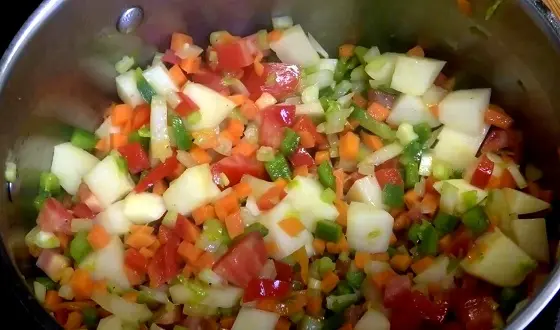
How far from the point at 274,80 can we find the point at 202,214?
0.37 m

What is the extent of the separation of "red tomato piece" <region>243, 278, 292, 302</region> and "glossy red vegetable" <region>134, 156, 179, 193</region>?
1.04 ft

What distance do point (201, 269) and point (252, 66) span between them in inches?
19.8

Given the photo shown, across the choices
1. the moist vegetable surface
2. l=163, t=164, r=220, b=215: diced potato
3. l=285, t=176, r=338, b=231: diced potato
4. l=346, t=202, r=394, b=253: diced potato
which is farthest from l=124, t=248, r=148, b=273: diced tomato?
l=346, t=202, r=394, b=253: diced potato

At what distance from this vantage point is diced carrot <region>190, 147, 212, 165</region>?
154cm

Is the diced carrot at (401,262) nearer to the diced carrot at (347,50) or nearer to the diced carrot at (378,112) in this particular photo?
the diced carrot at (378,112)

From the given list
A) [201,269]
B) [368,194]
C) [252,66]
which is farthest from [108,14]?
[368,194]

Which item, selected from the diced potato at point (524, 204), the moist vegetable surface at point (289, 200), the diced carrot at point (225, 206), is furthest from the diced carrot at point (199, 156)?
the diced potato at point (524, 204)

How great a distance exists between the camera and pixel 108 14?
1.45m

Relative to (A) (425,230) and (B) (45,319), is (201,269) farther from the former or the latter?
(A) (425,230)

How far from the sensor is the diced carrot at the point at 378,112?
1.60 metres

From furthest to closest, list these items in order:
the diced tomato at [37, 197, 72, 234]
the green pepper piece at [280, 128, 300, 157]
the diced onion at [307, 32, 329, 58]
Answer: the diced onion at [307, 32, 329, 58]
the green pepper piece at [280, 128, 300, 157]
the diced tomato at [37, 197, 72, 234]

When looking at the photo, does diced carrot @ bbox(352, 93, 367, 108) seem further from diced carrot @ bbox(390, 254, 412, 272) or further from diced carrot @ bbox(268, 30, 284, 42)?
diced carrot @ bbox(390, 254, 412, 272)

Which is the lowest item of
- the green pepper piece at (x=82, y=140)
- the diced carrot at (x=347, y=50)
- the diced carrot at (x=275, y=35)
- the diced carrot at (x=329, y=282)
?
the diced carrot at (x=329, y=282)

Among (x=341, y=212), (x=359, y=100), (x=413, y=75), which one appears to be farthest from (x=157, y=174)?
(x=413, y=75)
